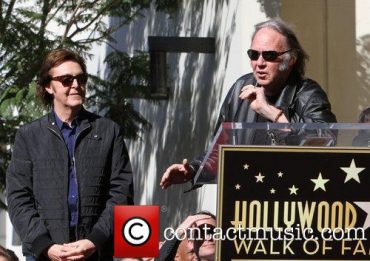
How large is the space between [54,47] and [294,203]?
5871 millimetres

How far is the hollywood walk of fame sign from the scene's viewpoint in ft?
14.3

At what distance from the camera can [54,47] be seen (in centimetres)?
1001

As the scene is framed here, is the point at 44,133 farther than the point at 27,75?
No

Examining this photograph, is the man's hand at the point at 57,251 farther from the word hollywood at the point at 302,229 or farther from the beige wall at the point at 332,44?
the beige wall at the point at 332,44

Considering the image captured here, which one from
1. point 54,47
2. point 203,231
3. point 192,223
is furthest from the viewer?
point 54,47

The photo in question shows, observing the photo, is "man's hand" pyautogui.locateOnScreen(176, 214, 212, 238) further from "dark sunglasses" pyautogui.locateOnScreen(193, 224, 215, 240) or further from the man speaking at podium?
Answer: the man speaking at podium

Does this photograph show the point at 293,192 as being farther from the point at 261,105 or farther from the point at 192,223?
the point at 192,223

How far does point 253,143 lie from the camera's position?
14.5 feet

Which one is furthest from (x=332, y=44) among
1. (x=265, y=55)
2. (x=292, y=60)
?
(x=265, y=55)

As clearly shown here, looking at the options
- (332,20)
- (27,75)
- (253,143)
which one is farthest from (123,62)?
(253,143)

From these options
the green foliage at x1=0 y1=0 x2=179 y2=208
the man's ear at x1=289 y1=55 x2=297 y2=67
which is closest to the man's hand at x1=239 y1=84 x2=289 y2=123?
the man's ear at x1=289 y1=55 x2=297 y2=67

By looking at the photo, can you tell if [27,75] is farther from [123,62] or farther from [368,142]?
[368,142]

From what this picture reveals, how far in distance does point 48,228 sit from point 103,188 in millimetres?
314

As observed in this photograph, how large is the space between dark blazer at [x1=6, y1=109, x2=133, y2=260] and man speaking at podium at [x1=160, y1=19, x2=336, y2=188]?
0.52m
